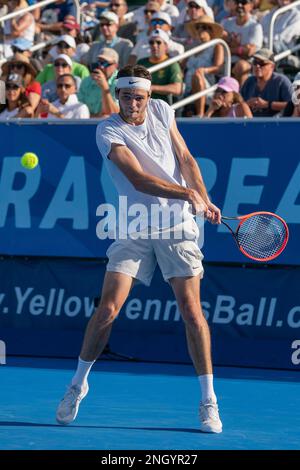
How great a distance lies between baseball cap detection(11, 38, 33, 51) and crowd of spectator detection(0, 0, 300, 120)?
0.05 feet

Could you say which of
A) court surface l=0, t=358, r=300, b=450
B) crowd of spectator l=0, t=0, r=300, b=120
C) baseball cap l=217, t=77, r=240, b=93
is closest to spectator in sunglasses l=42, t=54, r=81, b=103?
crowd of spectator l=0, t=0, r=300, b=120

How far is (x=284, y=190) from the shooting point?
29.8 feet

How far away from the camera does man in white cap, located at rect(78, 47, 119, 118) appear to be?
11.9 meters

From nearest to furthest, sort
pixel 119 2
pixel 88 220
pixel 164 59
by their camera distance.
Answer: pixel 88 220, pixel 164 59, pixel 119 2

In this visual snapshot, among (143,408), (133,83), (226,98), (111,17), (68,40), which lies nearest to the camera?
(133,83)

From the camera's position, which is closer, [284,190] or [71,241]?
[284,190]

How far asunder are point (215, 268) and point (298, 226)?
0.82m

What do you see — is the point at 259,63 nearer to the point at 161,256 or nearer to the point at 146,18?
the point at 146,18

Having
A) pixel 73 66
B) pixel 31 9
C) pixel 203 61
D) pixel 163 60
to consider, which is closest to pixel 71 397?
pixel 163 60

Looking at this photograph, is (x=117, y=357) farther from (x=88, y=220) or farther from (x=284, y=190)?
(x=284, y=190)

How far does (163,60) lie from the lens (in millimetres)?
12656

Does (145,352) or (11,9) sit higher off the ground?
(11,9)

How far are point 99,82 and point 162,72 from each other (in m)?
1.02

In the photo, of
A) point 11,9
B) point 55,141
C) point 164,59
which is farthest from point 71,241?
point 11,9
